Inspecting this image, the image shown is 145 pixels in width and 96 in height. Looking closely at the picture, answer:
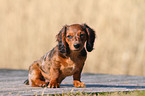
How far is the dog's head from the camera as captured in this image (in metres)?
4.58

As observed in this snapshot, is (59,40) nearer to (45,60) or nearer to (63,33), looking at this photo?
(63,33)

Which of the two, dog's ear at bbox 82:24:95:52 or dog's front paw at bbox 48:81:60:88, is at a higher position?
dog's ear at bbox 82:24:95:52

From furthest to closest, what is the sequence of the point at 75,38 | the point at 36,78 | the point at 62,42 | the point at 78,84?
the point at 36,78 → the point at 78,84 → the point at 62,42 → the point at 75,38

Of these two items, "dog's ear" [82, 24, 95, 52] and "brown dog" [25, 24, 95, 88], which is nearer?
"brown dog" [25, 24, 95, 88]

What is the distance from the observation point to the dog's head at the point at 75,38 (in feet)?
15.0

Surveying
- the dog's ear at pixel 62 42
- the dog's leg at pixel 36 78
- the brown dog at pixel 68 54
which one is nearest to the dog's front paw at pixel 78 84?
the brown dog at pixel 68 54

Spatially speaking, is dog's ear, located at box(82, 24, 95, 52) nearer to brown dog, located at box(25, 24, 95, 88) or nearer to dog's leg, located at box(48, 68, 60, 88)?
brown dog, located at box(25, 24, 95, 88)

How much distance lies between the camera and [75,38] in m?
4.61

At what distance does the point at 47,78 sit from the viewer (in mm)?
5141

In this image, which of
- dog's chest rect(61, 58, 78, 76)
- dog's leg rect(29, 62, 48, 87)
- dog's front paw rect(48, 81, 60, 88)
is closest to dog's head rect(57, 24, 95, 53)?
dog's chest rect(61, 58, 78, 76)

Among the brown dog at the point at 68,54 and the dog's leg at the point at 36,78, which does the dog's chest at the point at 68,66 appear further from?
the dog's leg at the point at 36,78

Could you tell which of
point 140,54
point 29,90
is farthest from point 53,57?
point 140,54

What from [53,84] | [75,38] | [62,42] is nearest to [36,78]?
[53,84]

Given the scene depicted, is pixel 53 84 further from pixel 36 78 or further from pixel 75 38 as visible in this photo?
pixel 75 38
